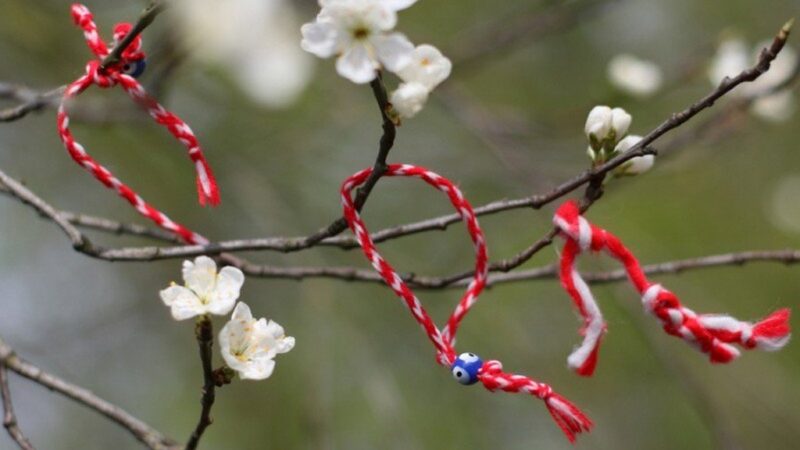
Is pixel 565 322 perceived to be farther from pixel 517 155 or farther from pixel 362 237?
pixel 362 237

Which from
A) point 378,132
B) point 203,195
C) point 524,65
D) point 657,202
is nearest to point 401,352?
point 378,132

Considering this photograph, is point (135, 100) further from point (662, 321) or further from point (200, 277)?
point (662, 321)

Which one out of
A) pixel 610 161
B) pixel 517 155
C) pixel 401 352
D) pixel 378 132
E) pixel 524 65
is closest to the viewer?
pixel 610 161

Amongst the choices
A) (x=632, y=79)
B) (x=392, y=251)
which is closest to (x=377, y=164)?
(x=632, y=79)

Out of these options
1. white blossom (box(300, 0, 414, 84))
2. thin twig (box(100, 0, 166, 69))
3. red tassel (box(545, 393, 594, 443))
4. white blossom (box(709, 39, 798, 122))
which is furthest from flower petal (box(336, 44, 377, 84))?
white blossom (box(709, 39, 798, 122))

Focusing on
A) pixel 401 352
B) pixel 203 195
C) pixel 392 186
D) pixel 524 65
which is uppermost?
pixel 524 65

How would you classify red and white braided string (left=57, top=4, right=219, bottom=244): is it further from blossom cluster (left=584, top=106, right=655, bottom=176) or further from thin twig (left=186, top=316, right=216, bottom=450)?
blossom cluster (left=584, top=106, right=655, bottom=176)

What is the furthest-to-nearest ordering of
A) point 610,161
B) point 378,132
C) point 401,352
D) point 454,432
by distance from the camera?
Result: point 378,132, point 401,352, point 454,432, point 610,161
